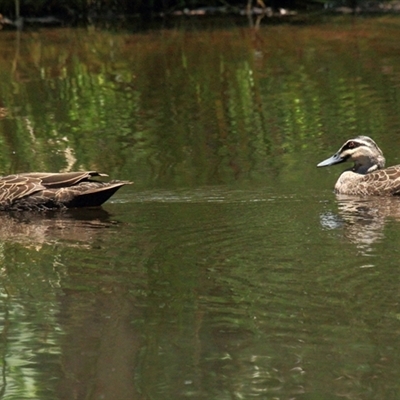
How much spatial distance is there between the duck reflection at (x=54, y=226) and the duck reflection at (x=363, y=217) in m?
1.96

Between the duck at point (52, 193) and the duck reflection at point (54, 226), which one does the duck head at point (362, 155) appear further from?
the duck reflection at point (54, 226)

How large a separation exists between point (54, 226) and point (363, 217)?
2.69 meters

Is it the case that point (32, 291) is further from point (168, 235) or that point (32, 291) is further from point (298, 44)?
point (298, 44)

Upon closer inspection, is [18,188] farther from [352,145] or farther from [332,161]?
[352,145]

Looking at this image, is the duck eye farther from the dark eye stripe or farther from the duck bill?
the duck bill

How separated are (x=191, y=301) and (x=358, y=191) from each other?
156 inches

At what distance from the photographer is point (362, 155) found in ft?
40.4

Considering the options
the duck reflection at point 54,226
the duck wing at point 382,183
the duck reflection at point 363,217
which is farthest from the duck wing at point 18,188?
the duck wing at point 382,183

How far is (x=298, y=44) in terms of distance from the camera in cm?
2236

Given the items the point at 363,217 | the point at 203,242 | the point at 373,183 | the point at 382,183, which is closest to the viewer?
the point at 203,242

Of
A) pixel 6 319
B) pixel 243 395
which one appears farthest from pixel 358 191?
pixel 243 395

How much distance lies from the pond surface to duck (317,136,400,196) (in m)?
0.19

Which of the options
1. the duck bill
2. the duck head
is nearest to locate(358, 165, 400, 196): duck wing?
the duck head

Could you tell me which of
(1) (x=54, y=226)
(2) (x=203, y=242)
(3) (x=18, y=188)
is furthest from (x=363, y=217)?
(3) (x=18, y=188)
